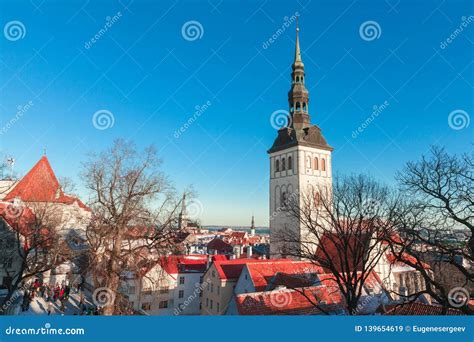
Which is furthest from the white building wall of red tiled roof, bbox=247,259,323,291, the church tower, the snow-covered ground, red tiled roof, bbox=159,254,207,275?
the snow-covered ground

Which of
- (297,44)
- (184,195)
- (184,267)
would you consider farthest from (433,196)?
(297,44)

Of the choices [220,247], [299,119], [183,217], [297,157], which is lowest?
[183,217]

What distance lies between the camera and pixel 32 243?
1591 centimetres

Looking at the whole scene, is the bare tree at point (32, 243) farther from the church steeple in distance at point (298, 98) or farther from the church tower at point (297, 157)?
the church steeple in distance at point (298, 98)

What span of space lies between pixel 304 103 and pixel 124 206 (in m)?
30.0

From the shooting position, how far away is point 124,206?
11.4m

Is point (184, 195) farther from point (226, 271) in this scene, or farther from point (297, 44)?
point (297, 44)

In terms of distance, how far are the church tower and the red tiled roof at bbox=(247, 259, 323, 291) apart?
35.2 feet

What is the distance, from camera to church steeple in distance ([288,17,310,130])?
36281mm

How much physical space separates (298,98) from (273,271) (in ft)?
69.1

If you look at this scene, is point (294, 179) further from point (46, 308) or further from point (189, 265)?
point (46, 308)

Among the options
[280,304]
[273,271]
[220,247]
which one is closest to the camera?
[280,304]

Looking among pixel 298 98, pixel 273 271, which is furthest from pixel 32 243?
pixel 298 98

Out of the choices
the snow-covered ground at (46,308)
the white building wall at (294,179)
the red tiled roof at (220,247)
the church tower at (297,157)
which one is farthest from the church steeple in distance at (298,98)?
the red tiled roof at (220,247)
